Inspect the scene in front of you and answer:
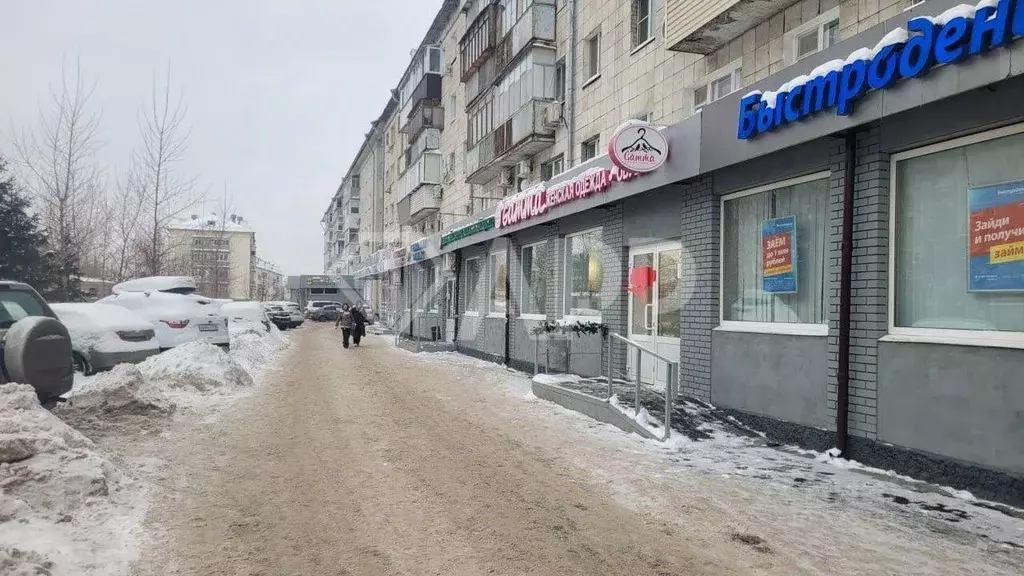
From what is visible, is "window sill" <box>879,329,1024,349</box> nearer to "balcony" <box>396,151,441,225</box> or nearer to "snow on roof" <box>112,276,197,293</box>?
"snow on roof" <box>112,276,197,293</box>

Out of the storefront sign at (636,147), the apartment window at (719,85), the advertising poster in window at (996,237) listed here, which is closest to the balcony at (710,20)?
the apartment window at (719,85)

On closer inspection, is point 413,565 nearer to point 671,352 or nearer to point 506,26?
point 671,352

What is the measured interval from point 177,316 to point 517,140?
894 cm

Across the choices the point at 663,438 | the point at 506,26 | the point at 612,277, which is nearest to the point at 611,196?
the point at 612,277

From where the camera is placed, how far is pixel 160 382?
10266 mm

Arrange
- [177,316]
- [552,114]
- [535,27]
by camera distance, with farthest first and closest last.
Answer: [535,27] < [552,114] < [177,316]

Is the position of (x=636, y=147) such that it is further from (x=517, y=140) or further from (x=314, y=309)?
(x=314, y=309)

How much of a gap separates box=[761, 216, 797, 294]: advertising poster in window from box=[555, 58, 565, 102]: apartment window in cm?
961

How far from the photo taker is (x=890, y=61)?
18.3ft

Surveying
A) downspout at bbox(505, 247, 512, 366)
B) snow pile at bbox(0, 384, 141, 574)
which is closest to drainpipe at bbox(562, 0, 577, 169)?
downspout at bbox(505, 247, 512, 366)

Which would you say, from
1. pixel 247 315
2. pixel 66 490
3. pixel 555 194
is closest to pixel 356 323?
pixel 247 315

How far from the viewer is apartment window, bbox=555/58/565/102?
16.6 metres

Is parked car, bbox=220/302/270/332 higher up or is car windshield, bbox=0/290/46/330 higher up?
car windshield, bbox=0/290/46/330

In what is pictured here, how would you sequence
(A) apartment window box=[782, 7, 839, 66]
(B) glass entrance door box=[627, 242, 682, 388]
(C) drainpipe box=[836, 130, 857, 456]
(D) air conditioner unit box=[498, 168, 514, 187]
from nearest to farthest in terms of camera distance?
(C) drainpipe box=[836, 130, 857, 456] → (A) apartment window box=[782, 7, 839, 66] → (B) glass entrance door box=[627, 242, 682, 388] → (D) air conditioner unit box=[498, 168, 514, 187]
